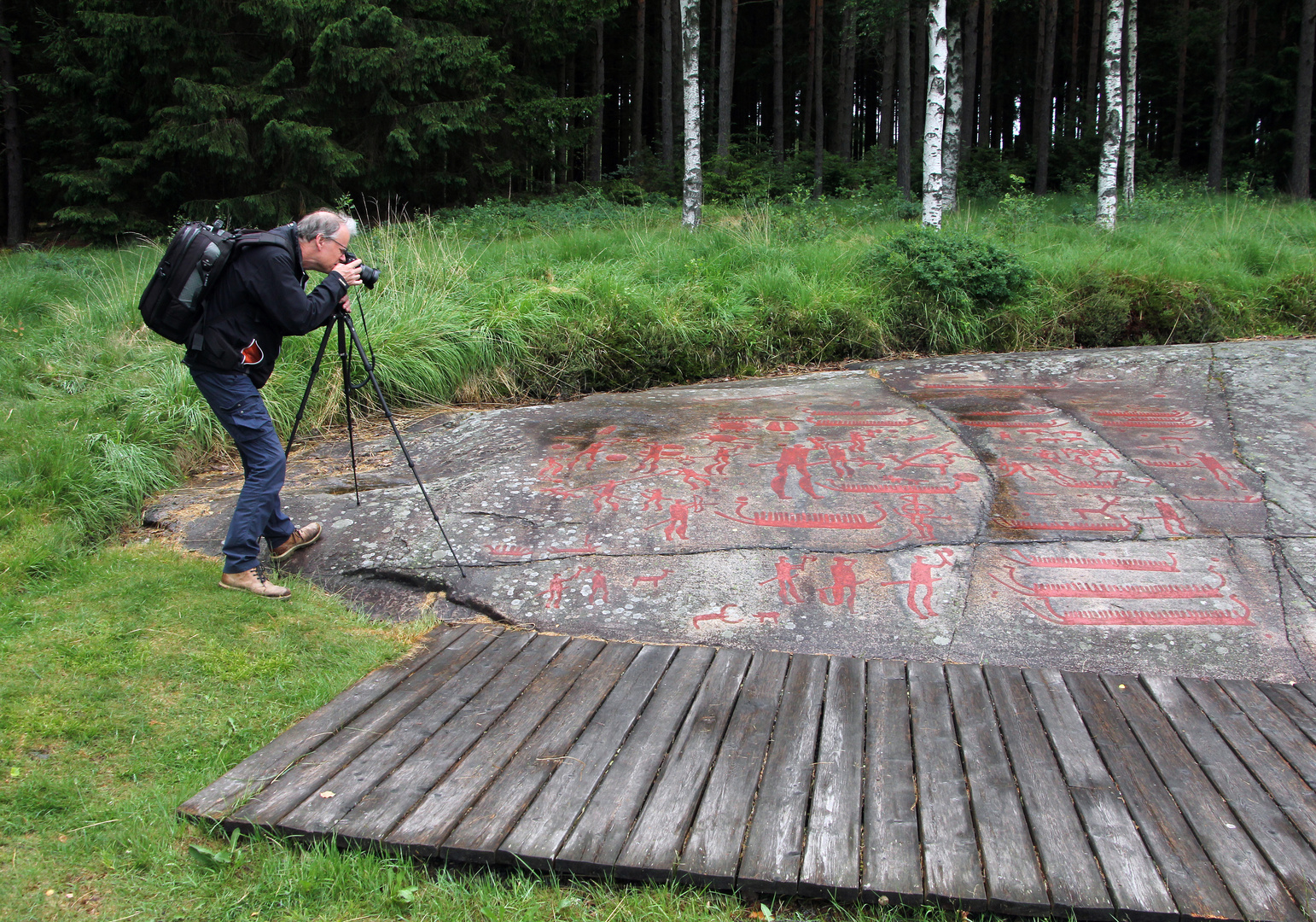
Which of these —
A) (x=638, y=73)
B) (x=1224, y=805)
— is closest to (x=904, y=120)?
(x=638, y=73)

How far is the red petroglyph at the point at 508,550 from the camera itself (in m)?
4.30

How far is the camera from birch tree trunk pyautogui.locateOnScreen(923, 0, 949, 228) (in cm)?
952

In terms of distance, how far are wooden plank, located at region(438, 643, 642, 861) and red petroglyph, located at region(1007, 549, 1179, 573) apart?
200 cm

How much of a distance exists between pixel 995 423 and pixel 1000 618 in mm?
2209

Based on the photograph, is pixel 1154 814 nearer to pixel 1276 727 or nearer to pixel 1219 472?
pixel 1276 727

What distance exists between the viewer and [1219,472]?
4746 millimetres

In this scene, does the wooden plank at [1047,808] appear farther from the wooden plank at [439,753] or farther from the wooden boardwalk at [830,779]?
the wooden plank at [439,753]

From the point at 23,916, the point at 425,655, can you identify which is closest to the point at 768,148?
the point at 425,655

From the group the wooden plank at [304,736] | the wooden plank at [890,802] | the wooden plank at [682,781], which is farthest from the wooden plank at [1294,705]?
the wooden plank at [304,736]

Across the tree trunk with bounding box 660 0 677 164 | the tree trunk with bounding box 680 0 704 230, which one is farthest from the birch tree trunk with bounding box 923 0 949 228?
the tree trunk with bounding box 660 0 677 164

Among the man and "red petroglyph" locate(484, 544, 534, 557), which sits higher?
the man

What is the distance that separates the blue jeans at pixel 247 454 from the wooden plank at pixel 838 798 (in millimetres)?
2562

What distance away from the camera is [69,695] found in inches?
116

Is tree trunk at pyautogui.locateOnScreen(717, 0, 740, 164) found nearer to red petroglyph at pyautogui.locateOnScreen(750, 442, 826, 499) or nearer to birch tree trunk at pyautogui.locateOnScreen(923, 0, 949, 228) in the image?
birch tree trunk at pyautogui.locateOnScreen(923, 0, 949, 228)
